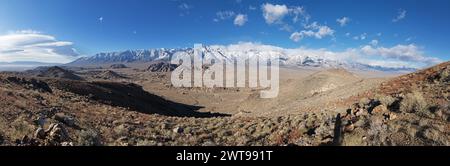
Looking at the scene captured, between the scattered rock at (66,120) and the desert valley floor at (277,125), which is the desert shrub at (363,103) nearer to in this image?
the desert valley floor at (277,125)

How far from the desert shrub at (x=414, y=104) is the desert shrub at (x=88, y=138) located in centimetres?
1205

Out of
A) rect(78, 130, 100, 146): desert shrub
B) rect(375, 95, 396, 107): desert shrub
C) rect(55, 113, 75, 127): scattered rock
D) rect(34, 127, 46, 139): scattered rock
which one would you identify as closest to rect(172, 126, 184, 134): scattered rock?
rect(78, 130, 100, 146): desert shrub

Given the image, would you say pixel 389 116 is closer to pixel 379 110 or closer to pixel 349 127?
pixel 379 110

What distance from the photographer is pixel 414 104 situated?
1535 centimetres

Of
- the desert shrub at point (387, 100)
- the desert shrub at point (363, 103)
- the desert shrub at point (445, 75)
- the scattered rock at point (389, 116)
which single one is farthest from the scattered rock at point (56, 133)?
the desert shrub at point (445, 75)

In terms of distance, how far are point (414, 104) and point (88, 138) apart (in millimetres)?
13020

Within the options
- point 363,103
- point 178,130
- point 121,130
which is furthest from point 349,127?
point 121,130

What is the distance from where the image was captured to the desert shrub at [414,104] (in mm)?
14970
